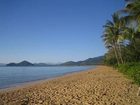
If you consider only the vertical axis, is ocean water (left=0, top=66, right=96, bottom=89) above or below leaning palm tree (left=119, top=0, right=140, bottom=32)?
below

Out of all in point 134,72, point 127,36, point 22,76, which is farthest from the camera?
point 22,76

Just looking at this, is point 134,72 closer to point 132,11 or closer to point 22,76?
point 132,11

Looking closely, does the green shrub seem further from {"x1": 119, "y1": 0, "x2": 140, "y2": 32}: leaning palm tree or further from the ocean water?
the ocean water

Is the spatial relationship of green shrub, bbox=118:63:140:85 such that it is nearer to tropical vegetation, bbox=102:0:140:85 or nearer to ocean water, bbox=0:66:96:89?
tropical vegetation, bbox=102:0:140:85

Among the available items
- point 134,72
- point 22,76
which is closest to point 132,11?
point 134,72

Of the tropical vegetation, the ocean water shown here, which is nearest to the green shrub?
the tropical vegetation

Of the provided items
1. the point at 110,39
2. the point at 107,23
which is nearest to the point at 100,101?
the point at 107,23

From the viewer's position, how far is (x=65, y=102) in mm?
10508

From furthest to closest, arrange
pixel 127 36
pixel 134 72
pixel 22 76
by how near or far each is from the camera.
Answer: pixel 22 76 < pixel 127 36 < pixel 134 72

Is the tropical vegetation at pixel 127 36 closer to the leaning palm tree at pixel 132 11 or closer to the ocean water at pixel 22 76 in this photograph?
the leaning palm tree at pixel 132 11

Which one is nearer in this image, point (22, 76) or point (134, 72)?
point (134, 72)

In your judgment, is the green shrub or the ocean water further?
the ocean water

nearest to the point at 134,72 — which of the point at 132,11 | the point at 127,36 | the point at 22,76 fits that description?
the point at 132,11

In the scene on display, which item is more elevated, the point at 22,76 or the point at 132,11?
the point at 132,11
